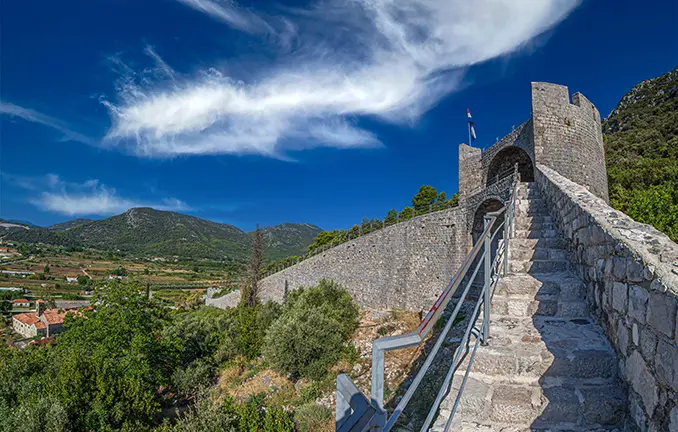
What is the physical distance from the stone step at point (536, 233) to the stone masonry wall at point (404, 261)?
687cm

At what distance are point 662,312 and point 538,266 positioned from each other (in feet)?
8.58

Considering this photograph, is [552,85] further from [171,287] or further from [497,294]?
[171,287]

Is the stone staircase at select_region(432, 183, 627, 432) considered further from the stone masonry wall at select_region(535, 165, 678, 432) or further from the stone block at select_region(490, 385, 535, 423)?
the stone masonry wall at select_region(535, 165, 678, 432)

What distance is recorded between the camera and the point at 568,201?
14.9 ft

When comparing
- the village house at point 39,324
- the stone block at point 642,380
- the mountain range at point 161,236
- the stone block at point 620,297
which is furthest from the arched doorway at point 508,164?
the mountain range at point 161,236

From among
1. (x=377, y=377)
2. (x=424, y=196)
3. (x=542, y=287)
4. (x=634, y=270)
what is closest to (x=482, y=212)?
(x=542, y=287)

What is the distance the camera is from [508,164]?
48.1 ft

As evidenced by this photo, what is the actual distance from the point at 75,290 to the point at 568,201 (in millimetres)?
81040

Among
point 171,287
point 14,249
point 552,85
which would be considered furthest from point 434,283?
point 14,249

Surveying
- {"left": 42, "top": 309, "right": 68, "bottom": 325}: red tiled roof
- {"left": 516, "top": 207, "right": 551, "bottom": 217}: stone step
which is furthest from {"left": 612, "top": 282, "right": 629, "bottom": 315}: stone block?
{"left": 42, "top": 309, "right": 68, "bottom": 325}: red tiled roof

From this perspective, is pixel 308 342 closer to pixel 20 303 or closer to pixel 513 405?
pixel 513 405

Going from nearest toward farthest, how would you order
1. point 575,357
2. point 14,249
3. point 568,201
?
1. point 575,357
2. point 568,201
3. point 14,249

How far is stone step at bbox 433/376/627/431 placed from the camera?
6.96 feet

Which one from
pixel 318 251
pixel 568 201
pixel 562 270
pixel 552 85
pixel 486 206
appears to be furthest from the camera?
pixel 318 251
